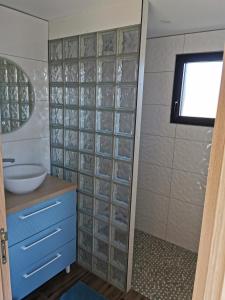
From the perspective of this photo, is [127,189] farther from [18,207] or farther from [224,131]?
[224,131]

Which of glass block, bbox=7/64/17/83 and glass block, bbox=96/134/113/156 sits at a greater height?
glass block, bbox=7/64/17/83

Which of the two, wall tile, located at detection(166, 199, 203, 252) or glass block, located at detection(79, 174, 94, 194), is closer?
glass block, located at detection(79, 174, 94, 194)

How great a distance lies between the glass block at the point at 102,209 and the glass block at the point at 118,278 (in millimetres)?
444

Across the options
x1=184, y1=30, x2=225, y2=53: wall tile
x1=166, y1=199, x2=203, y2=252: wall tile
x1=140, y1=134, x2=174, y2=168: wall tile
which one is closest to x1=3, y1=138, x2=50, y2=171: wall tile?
x1=140, y1=134, x2=174, y2=168: wall tile

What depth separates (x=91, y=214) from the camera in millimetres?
1953

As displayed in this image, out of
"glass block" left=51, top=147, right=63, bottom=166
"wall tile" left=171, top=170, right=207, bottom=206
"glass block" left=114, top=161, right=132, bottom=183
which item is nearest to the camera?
"glass block" left=114, top=161, right=132, bottom=183

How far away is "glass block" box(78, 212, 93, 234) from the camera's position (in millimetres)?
1982

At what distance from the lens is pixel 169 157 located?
7.79 ft

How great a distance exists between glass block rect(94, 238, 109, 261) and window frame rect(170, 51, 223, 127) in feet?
4.34

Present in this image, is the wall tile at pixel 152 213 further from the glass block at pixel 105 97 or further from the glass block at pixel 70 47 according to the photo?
the glass block at pixel 70 47

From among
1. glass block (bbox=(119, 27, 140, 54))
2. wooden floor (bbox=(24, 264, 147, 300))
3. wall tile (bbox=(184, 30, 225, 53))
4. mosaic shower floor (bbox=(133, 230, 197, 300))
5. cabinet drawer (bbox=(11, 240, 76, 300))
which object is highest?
wall tile (bbox=(184, 30, 225, 53))

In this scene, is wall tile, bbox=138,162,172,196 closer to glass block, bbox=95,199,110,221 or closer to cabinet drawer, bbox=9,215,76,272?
glass block, bbox=95,199,110,221

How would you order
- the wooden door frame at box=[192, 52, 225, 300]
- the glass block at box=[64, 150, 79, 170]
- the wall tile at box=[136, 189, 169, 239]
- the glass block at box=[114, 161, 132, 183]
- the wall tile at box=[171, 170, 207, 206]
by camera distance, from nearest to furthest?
the wooden door frame at box=[192, 52, 225, 300] → the glass block at box=[114, 161, 132, 183] → the glass block at box=[64, 150, 79, 170] → the wall tile at box=[171, 170, 207, 206] → the wall tile at box=[136, 189, 169, 239]

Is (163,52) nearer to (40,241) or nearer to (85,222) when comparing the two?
(85,222)
